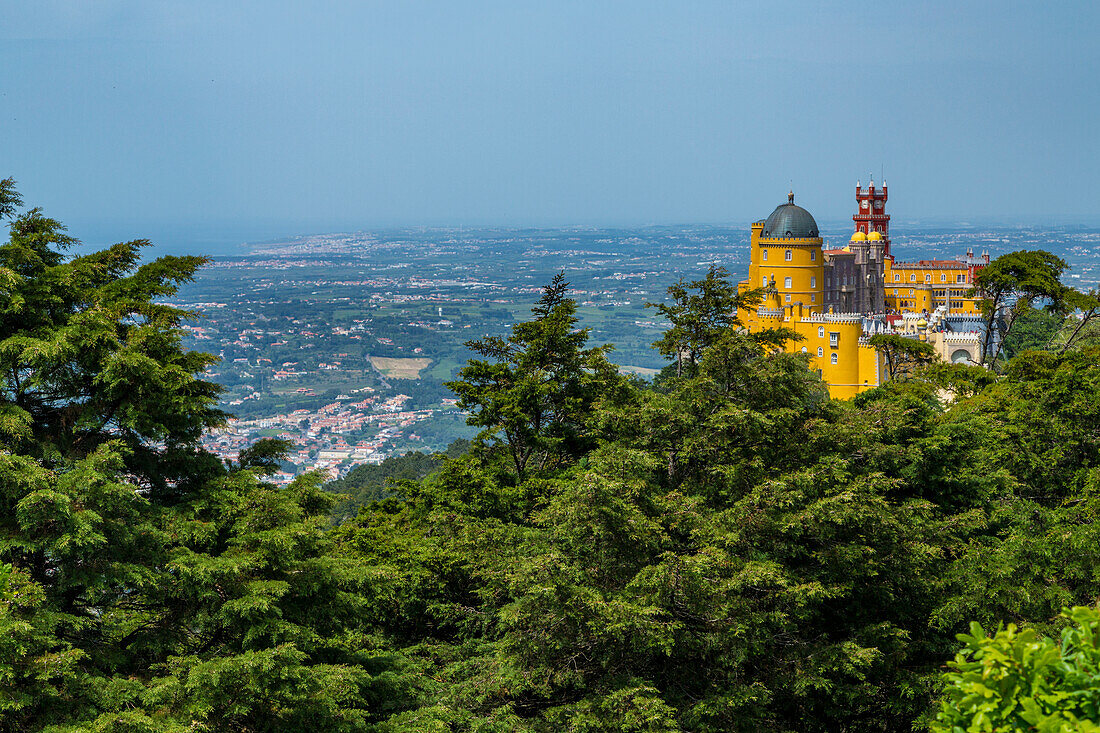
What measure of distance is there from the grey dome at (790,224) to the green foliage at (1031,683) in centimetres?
4828

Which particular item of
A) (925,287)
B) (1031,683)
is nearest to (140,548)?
(1031,683)

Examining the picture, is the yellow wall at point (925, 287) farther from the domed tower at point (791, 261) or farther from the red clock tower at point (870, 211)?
the domed tower at point (791, 261)

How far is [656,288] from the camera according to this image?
7598 inches

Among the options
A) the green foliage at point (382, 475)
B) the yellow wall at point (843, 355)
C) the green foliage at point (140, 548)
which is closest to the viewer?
the green foliage at point (140, 548)

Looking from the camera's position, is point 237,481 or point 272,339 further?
point 272,339

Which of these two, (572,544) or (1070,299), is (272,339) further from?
(572,544)

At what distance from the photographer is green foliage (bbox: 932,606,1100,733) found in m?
5.20

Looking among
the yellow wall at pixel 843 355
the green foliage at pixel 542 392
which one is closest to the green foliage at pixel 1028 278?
the yellow wall at pixel 843 355

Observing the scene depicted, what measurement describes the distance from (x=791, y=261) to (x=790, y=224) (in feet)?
8.04

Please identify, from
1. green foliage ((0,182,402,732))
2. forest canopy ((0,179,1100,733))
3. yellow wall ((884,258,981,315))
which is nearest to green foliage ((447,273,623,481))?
forest canopy ((0,179,1100,733))

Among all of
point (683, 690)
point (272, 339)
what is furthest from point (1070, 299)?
point (272, 339)

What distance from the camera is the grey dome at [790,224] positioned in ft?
171

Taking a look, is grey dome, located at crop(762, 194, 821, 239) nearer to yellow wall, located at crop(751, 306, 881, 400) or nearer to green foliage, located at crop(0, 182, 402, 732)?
yellow wall, located at crop(751, 306, 881, 400)

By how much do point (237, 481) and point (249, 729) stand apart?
3.43m
